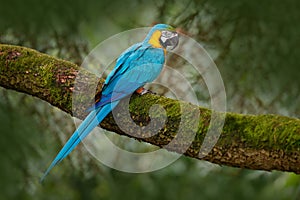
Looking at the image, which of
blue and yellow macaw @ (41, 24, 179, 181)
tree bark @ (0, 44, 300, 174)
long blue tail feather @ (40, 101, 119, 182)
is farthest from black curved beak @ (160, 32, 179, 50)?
long blue tail feather @ (40, 101, 119, 182)

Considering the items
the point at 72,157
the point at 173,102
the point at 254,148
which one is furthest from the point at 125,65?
the point at 72,157

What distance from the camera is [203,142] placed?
202cm

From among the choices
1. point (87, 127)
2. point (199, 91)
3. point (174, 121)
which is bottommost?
point (199, 91)

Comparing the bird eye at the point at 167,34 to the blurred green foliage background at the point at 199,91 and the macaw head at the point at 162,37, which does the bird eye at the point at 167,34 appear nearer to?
the macaw head at the point at 162,37

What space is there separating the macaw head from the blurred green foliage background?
1.93ft

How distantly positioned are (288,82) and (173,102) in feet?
4.44

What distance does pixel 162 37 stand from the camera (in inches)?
115

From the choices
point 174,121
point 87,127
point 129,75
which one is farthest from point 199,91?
point 174,121

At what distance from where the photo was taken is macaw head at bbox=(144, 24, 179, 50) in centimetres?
292

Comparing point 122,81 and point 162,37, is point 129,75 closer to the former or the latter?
point 122,81

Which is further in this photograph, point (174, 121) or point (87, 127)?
point (87, 127)

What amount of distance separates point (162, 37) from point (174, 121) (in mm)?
917

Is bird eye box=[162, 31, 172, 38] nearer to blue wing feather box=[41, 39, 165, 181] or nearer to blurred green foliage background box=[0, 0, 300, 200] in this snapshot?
blue wing feather box=[41, 39, 165, 181]

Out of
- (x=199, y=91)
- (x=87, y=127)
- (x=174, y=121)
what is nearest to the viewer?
(x=174, y=121)
